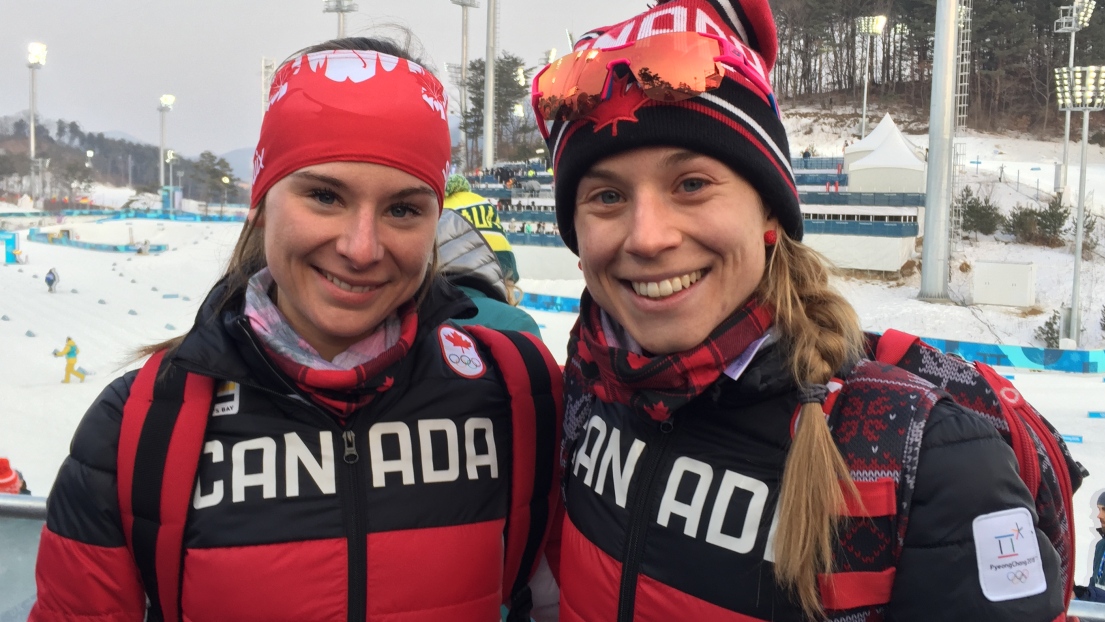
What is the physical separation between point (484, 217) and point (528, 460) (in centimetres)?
239

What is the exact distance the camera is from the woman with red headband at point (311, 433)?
152 centimetres

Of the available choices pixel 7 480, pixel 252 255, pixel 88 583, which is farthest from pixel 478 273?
pixel 7 480

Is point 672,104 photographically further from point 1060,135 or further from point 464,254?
point 1060,135

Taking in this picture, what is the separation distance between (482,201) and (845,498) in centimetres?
313

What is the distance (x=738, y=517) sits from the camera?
4.53 ft

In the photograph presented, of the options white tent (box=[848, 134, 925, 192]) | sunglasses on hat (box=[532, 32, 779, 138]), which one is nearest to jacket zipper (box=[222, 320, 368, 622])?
sunglasses on hat (box=[532, 32, 779, 138])

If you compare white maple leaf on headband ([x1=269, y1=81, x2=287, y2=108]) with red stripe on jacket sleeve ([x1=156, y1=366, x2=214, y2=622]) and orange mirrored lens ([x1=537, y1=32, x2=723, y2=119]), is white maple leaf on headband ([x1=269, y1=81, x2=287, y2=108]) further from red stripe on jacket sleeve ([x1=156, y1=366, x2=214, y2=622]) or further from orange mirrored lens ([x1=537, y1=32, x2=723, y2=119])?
red stripe on jacket sleeve ([x1=156, y1=366, x2=214, y2=622])

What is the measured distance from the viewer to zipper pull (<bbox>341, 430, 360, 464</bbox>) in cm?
160

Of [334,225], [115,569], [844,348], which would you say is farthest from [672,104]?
[115,569]

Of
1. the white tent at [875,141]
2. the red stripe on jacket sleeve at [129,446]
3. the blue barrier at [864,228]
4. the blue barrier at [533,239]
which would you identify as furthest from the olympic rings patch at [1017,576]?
the white tent at [875,141]

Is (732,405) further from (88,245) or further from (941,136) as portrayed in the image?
(88,245)

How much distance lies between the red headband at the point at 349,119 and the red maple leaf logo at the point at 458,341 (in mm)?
350

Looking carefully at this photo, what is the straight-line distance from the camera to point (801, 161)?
117 ft

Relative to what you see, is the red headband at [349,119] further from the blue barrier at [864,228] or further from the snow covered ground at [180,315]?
the blue barrier at [864,228]
